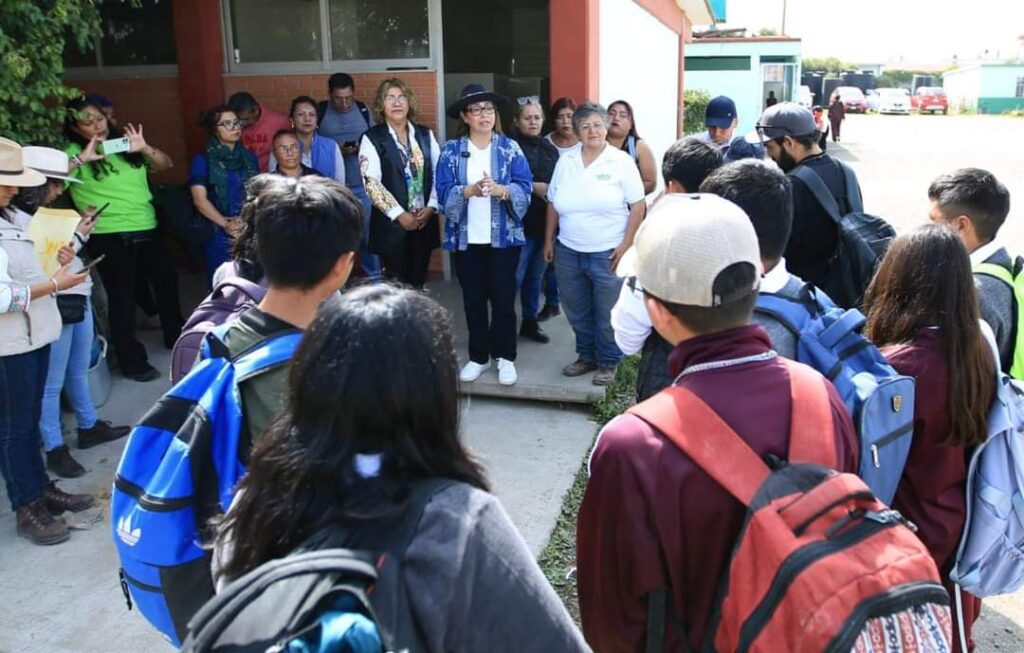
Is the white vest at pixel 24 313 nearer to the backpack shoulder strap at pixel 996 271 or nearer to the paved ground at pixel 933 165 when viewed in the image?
the backpack shoulder strap at pixel 996 271

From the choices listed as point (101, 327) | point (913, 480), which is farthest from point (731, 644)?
point (101, 327)

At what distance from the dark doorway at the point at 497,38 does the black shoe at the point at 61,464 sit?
788 centimetres

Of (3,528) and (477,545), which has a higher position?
(477,545)

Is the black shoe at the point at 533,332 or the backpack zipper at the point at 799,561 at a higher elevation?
the backpack zipper at the point at 799,561

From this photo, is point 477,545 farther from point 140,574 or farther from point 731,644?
point 140,574

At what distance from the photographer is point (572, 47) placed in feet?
20.7

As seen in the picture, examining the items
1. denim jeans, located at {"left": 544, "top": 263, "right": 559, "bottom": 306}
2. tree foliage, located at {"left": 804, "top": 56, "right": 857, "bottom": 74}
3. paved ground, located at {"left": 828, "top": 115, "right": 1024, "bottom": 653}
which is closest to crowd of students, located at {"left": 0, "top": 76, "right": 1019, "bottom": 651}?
paved ground, located at {"left": 828, "top": 115, "right": 1024, "bottom": 653}

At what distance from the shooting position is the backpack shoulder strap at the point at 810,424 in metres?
1.47

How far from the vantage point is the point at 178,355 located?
2.18 meters

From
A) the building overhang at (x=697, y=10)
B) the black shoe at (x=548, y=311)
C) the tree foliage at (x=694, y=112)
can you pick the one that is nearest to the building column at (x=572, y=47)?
the black shoe at (x=548, y=311)

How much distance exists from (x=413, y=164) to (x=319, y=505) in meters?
4.12

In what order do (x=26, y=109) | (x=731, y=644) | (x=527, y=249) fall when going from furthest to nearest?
(x=527, y=249) → (x=26, y=109) → (x=731, y=644)

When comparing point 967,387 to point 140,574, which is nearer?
point 140,574

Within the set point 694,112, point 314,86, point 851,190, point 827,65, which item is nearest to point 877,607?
point 851,190
